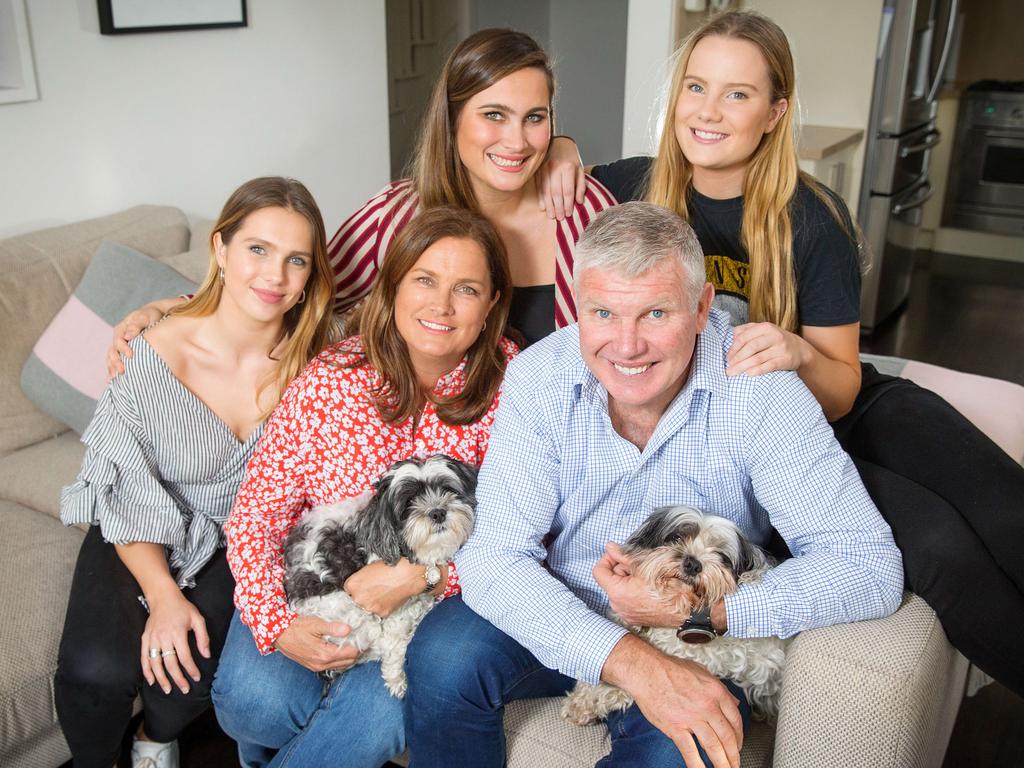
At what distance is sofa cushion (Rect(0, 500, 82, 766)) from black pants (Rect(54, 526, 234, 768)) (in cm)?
6

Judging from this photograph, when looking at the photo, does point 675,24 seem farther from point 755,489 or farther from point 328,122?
point 755,489

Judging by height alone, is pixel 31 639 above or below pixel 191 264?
below

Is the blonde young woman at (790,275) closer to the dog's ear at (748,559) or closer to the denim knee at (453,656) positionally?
the dog's ear at (748,559)

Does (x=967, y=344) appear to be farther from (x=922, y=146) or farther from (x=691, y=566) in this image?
(x=691, y=566)

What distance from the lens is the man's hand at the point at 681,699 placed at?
143cm

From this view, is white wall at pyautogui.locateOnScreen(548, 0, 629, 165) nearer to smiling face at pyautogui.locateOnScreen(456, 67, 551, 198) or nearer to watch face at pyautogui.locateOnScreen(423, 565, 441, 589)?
smiling face at pyautogui.locateOnScreen(456, 67, 551, 198)

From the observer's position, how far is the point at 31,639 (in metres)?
1.83

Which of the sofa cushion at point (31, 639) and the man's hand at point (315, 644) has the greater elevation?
the man's hand at point (315, 644)

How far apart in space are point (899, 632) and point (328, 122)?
2.85m

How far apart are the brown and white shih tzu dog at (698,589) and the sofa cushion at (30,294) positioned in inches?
67.6

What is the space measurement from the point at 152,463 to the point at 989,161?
6004 millimetres

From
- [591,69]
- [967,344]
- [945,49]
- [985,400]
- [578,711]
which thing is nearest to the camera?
[578,711]

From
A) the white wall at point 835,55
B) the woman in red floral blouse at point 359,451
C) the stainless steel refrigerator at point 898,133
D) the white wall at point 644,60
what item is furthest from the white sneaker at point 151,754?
the white wall at point 835,55

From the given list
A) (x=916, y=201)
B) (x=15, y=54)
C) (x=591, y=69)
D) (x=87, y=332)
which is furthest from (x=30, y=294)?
(x=591, y=69)
